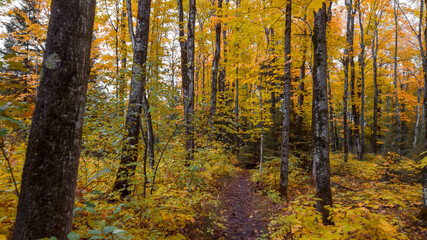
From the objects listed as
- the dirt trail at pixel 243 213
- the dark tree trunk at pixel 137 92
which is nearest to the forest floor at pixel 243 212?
the dirt trail at pixel 243 213

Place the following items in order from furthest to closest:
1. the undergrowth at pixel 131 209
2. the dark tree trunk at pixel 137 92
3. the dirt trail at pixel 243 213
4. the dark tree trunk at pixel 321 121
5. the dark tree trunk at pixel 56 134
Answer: the dirt trail at pixel 243 213 < the dark tree trunk at pixel 137 92 < the dark tree trunk at pixel 321 121 < the undergrowth at pixel 131 209 < the dark tree trunk at pixel 56 134

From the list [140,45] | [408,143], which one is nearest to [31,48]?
[140,45]

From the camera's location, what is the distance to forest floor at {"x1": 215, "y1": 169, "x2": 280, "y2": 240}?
4777mm

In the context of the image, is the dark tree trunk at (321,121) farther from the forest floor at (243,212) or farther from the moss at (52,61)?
the moss at (52,61)

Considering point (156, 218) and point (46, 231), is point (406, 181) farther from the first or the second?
point (46, 231)

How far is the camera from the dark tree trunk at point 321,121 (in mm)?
4176

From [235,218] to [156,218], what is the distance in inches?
132

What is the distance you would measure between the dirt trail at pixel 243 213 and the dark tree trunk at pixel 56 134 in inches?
155

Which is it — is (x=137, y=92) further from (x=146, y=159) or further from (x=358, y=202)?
(x=358, y=202)

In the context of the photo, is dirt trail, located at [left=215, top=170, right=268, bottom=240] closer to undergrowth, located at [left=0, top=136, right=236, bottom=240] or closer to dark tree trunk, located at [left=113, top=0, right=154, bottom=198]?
undergrowth, located at [left=0, top=136, right=236, bottom=240]

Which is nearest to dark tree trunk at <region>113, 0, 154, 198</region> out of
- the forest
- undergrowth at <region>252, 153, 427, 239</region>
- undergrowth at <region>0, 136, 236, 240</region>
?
the forest

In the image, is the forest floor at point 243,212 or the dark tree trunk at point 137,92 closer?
the dark tree trunk at point 137,92

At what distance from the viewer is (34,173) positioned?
1.30 meters

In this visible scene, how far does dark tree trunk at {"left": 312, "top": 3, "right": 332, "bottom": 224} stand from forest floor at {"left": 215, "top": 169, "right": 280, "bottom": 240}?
166cm
